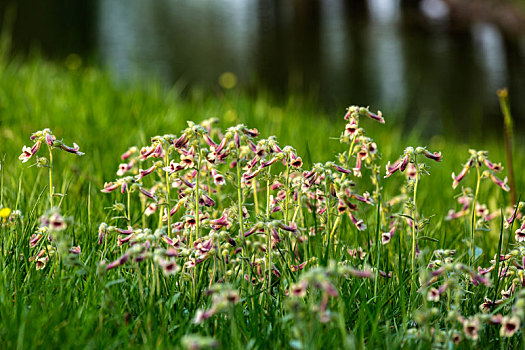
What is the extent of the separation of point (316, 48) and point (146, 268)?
15.9 metres

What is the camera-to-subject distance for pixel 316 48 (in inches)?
669

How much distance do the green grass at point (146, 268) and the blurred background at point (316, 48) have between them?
171 cm

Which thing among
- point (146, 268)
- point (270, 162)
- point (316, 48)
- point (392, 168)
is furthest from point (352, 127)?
point (316, 48)

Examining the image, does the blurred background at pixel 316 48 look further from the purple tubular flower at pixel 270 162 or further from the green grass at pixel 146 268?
the purple tubular flower at pixel 270 162

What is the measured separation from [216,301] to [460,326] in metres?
0.82

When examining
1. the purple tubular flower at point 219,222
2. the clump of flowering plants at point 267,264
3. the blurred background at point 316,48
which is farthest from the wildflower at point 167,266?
the blurred background at point 316,48

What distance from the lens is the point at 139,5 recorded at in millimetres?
22953

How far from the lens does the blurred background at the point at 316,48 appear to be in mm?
10784

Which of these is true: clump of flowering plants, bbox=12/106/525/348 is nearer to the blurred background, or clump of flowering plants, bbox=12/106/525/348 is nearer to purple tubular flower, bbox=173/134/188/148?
purple tubular flower, bbox=173/134/188/148

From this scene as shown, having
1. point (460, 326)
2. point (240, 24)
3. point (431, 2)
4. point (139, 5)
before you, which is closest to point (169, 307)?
point (460, 326)

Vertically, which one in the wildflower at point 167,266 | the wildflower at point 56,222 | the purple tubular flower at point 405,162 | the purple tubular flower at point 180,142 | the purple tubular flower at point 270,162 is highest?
the purple tubular flower at point 180,142

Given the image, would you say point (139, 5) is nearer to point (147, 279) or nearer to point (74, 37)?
point (74, 37)

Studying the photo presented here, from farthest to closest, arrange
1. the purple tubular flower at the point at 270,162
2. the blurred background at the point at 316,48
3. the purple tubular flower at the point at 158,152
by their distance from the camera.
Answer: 1. the blurred background at the point at 316,48
2. the purple tubular flower at the point at 158,152
3. the purple tubular flower at the point at 270,162

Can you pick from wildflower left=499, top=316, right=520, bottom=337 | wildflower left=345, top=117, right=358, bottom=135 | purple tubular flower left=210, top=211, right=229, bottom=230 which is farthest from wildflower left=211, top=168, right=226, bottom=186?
wildflower left=499, top=316, right=520, bottom=337
